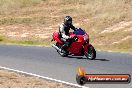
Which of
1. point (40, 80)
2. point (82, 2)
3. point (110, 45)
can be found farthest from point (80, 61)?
point (82, 2)

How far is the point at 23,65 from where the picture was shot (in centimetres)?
1869

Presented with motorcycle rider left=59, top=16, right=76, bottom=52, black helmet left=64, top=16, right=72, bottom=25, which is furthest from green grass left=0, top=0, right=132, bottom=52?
black helmet left=64, top=16, right=72, bottom=25

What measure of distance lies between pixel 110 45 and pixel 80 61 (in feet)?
48.3

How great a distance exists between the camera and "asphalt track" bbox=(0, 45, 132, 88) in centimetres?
1580

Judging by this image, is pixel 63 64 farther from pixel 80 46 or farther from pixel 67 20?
pixel 67 20

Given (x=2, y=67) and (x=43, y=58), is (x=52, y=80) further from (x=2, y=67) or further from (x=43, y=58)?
(x=43, y=58)

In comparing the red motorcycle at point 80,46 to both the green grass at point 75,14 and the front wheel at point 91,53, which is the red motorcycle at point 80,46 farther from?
the green grass at point 75,14

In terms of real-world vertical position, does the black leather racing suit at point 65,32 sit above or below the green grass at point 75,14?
above

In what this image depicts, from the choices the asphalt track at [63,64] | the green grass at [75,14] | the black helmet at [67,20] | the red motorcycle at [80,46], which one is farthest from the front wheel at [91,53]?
the green grass at [75,14]

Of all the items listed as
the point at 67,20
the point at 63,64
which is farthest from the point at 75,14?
the point at 63,64

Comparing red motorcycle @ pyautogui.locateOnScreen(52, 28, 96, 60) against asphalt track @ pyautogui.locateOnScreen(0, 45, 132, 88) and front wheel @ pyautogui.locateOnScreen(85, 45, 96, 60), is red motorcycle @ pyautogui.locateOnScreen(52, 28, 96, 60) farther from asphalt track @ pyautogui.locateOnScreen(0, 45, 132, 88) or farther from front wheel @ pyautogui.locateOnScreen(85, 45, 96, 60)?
asphalt track @ pyautogui.locateOnScreen(0, 45, 132, 88)

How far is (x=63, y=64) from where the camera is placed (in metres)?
18.6

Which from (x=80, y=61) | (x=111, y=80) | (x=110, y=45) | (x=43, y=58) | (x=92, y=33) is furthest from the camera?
(x=92, y=33)

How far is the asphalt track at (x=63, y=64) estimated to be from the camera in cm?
1580
